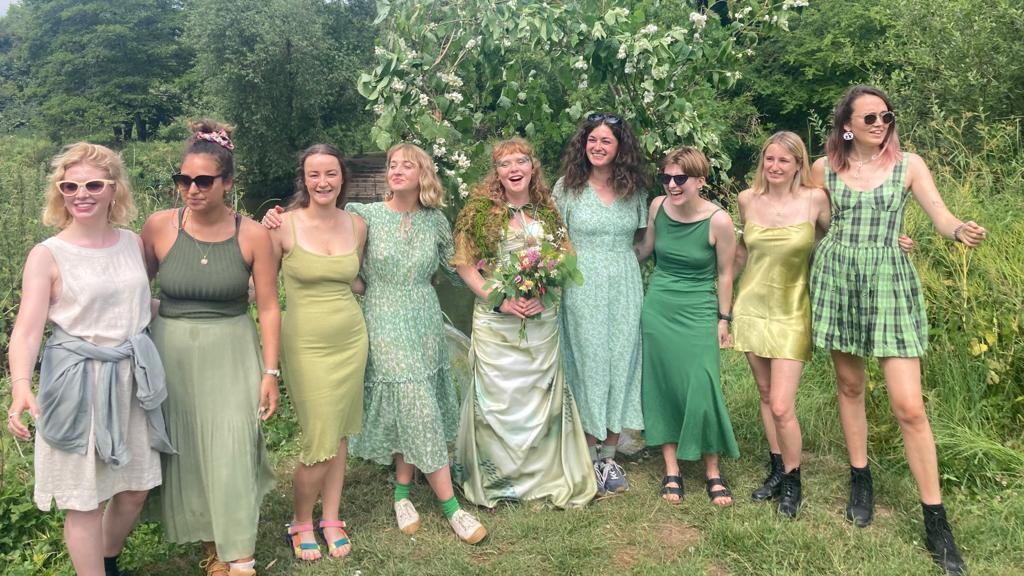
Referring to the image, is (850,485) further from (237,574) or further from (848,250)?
(237,574)

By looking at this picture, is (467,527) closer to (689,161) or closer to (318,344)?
(318,344)

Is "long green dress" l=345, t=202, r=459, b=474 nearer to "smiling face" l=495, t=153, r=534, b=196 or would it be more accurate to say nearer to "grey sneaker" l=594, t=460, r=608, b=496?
"smiling face" l=495, t=153, r=534, b=196

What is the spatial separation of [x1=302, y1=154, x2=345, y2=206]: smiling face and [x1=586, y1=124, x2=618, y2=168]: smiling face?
1.47 meters

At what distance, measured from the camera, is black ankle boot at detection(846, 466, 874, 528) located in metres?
3.70

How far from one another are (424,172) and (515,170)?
51 cm

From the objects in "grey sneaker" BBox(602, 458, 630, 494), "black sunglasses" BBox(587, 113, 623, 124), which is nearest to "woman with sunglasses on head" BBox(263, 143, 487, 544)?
"grey sneaker" BBox(602, 458, 630, 494)

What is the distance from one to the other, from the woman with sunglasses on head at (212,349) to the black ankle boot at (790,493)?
2.73m

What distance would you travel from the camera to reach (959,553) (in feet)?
10.8

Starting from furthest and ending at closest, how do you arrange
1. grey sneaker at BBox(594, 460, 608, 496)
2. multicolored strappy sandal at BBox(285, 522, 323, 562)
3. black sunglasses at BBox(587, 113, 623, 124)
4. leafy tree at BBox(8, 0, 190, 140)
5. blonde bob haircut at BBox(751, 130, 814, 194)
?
1. leafy tree at BBox(8, 0, 190, 140)
2. grey sneaker at BBox(594, 460, 608, 496)
3. black sunglasses at BBox(587, 113, 623, 124)
4. blonde bob haircut at BBox(751, 130, 814, 194)
5. multicolored strappy sandal at BBox(285, 522, 323, 562)

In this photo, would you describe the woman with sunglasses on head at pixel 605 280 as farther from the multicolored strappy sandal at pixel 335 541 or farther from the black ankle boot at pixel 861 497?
the multicolored strappy sandal at pixel 335 541

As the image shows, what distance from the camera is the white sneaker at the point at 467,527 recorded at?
3621 mm

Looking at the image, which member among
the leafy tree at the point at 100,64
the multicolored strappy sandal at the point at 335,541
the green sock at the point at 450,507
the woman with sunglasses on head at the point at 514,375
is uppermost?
the leafy tree at the point at 100,64

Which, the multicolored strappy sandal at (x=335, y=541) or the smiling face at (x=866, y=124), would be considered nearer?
the smiling face at (x=866, y=124)

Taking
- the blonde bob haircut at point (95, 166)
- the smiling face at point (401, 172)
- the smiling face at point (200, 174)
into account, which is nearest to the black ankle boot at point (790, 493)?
the smiling face at point (401, 172)
